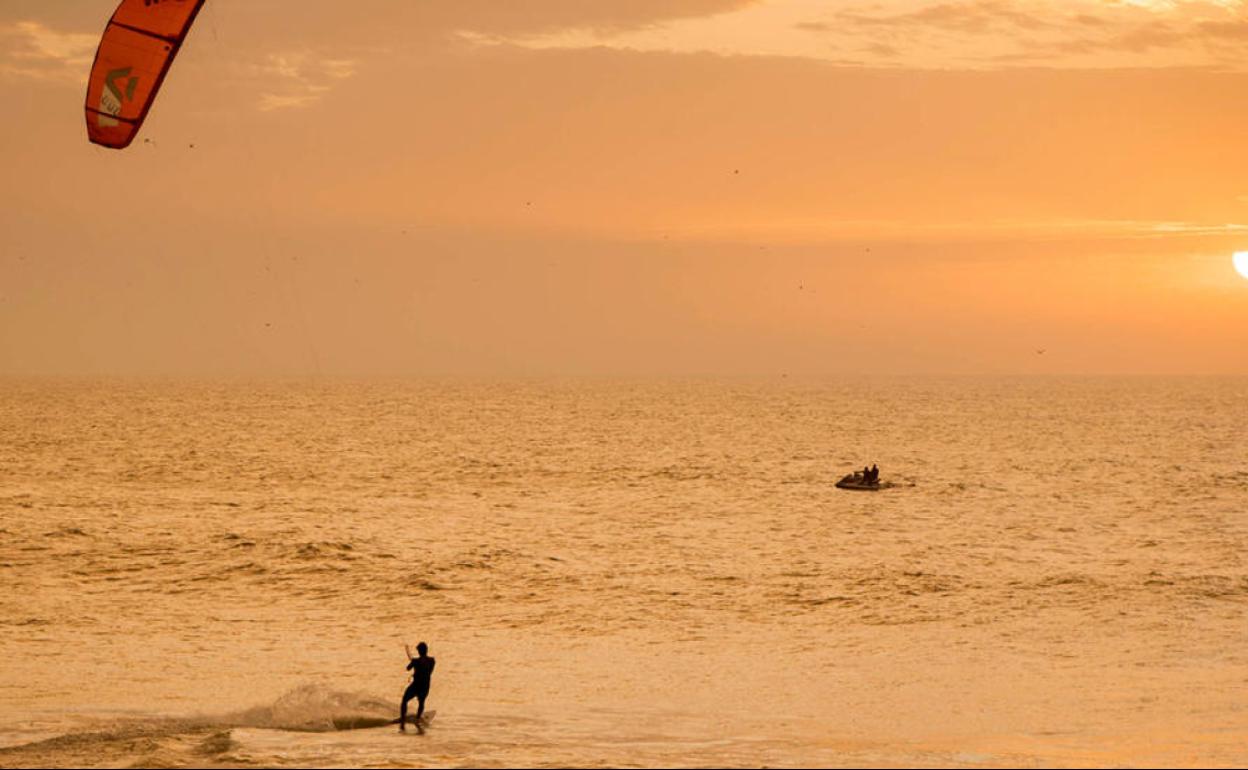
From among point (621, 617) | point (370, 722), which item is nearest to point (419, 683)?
point (370, 722)

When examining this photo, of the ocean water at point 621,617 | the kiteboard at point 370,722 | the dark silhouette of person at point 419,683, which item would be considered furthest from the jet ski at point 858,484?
the dark silhouette of person at point 419,683

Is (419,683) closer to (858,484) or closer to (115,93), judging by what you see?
(115,93)

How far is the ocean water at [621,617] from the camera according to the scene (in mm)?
21719

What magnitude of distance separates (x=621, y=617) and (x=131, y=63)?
17966mm

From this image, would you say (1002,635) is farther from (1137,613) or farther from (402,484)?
(402,484)

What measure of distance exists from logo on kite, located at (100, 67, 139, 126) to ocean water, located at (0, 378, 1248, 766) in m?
9.82

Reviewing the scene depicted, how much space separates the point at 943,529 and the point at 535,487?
26303 mm

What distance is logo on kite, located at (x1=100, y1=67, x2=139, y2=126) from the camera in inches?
916

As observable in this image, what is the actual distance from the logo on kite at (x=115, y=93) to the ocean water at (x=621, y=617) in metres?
9.82

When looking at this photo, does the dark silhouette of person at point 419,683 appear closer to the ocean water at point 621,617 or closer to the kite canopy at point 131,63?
the ocean water at point 621,617

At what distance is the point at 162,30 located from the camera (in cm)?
2256

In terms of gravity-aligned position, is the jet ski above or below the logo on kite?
below

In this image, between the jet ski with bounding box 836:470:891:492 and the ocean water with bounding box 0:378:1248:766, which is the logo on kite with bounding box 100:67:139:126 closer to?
the ocean water with bounding box 0:378:1248:766

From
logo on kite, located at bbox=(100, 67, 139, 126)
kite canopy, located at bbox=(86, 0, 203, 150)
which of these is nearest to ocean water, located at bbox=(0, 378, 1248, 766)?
kite canopy, located at bbox=(86, 0, 203, 150)
